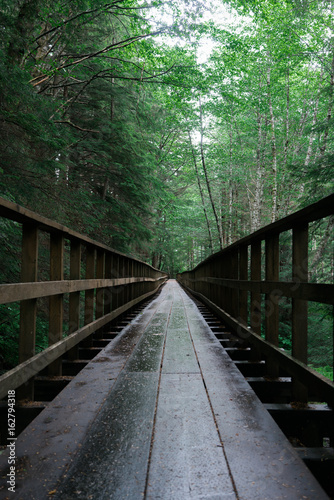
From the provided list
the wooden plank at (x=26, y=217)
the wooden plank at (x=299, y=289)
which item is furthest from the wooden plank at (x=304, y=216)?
the wooden plank at (x=26, y=217)

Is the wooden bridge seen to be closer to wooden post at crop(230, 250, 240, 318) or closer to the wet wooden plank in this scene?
the wet wooden plank

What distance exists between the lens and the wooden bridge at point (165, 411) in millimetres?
1404

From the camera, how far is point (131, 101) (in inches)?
387

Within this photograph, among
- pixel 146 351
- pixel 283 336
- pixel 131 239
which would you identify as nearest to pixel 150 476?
pixel 146 351

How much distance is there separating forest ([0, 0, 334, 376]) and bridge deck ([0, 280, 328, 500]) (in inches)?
47.5

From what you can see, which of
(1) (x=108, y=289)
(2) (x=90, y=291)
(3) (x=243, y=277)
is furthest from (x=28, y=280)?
(1) (x=108, y=289)

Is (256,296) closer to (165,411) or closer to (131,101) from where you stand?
(165,411)

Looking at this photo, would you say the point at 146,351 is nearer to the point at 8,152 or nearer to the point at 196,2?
the point at 8,152

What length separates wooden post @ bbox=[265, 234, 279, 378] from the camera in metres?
2.73

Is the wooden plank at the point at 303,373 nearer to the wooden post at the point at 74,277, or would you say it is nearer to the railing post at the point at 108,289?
the wooden post at the point at 74,277

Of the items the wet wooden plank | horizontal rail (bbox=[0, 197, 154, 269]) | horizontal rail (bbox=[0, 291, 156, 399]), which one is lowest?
the wet wooden plank

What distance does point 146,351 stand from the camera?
3.69 m

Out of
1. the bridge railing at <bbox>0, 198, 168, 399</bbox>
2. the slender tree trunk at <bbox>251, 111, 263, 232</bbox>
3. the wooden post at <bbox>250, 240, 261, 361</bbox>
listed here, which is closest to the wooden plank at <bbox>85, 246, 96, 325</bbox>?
the bridge railing at <bbox>0, 198, 168, 399</bbox>

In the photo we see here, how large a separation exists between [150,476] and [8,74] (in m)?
4.97
